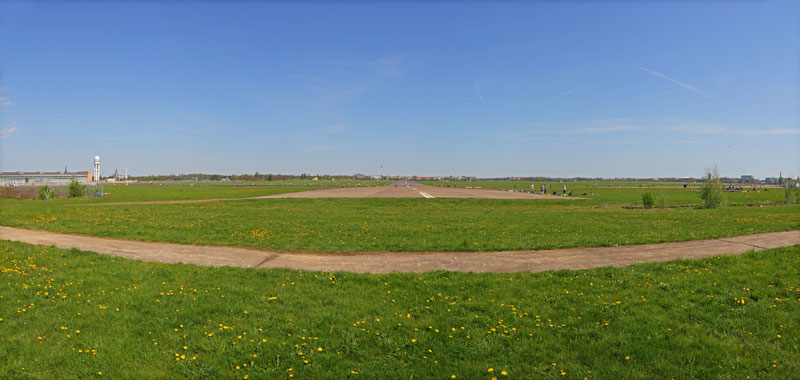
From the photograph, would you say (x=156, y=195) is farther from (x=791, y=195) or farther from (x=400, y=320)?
(x=791, y=195)

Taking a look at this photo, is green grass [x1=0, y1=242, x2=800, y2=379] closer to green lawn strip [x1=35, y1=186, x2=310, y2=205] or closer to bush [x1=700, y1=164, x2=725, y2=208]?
bush [x1=700, y1=164, x2=725, y2=208]

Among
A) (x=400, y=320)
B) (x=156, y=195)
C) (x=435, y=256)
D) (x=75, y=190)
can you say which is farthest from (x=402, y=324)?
(x=156, y=195)

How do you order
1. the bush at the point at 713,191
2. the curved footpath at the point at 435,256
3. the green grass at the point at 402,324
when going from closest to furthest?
the green grass at the point at 402,324 < the curved footpath at the point at 435,256 < the bush at the point at 713,191

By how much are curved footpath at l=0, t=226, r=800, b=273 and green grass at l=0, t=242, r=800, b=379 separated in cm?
108

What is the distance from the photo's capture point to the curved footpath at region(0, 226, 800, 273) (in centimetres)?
1059

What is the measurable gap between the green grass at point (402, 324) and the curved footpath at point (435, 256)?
42.3 inches

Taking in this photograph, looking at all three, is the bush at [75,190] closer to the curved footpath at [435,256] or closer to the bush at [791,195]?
the curved footpath at [435,256]

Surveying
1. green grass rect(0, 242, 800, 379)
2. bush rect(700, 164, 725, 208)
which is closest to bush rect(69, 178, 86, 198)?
green grass rect(0, 242, 800, 379)

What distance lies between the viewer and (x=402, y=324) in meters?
6.51

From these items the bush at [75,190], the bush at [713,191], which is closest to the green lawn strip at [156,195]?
the bush at [75,190]

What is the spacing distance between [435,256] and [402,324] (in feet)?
18.8

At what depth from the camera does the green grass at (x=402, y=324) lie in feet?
17.0

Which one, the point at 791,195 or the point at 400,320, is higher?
the point at 791,195

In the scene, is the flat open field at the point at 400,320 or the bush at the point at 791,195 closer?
the flat open field at the point at 400,320
